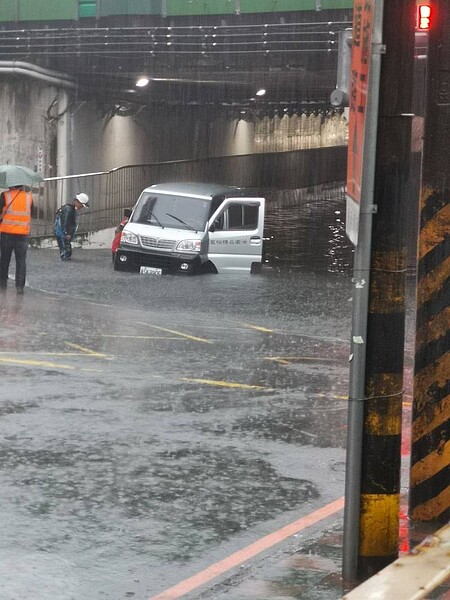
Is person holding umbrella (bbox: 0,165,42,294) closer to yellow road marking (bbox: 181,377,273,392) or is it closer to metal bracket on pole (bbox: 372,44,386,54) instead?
yellow road marking (bbox: 181,377,273,392)

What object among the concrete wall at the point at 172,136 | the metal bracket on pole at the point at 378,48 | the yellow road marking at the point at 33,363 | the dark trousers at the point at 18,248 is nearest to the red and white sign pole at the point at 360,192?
the metal bracket on pole at the point at 378,48

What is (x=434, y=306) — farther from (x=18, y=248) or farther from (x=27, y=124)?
(x=27, y=124)

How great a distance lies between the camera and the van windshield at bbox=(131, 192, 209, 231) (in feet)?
77.6

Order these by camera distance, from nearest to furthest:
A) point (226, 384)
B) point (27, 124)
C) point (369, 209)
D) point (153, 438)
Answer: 1. point (369, 209)
2. point (153, 438)
3. point (226, 384)
4. point (27, 124)

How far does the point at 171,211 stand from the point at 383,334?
18192 mm

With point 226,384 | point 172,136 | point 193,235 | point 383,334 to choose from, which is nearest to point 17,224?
point 193,235

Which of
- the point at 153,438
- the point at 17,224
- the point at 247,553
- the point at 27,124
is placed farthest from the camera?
the point at 27,124

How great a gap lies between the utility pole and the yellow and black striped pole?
91 centimetres

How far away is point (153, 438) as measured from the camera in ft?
30.9

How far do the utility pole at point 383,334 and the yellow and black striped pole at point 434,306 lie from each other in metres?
0.91

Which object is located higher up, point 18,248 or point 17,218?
point 17,218

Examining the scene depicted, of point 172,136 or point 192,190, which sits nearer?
point 192,190

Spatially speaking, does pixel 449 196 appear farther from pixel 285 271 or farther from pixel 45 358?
pixel 285 271

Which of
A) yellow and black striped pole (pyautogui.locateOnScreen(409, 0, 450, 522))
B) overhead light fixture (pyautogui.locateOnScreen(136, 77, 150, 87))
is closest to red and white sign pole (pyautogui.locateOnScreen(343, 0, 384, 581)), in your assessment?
yellow and black striped pole (pyautogui.locateOnScreen(409, 0, 450, 522))
